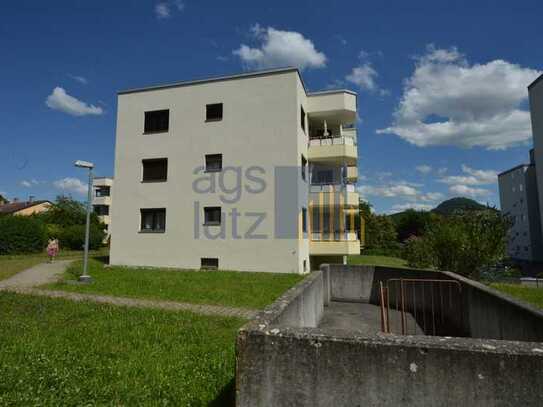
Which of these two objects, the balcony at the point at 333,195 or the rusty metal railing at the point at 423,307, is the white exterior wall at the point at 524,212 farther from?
the rusty metal railing at the point at 423,307

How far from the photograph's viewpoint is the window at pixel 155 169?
18219mm

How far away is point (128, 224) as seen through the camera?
1820 cm

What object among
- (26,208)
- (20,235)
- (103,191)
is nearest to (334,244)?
(20,235)

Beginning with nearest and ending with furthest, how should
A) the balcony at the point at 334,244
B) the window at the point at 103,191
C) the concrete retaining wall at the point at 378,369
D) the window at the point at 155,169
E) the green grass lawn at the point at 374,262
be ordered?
the concrete retaining wall at the point at 378,369, the balcony at the point at 334,244, the window at the point at 155,169, the green grass lawn at the point at 374,262, the window at the point at 103,191

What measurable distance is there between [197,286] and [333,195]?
383 inches

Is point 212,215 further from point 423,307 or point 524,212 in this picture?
point 524,212

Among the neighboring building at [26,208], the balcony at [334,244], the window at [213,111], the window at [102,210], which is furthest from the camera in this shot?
the window at [102,210]

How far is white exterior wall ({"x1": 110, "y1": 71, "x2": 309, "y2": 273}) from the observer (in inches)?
644

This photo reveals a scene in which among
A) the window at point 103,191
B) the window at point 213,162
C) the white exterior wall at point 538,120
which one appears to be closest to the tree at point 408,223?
the white exterior wall at point 538,120

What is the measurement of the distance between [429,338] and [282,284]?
1060 cm

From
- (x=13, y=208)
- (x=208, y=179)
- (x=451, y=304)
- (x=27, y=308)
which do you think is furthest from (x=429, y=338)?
(x=13, y=208)

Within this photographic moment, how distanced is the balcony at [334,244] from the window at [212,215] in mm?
5500

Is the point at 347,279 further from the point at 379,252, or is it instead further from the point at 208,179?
the point at 379,252

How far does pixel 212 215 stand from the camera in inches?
673
